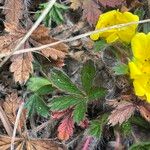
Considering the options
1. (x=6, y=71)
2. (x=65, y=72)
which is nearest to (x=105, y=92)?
(x=65, y=72)

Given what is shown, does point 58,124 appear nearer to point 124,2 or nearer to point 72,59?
point 72,59

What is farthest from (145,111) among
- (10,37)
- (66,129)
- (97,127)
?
(10,37)

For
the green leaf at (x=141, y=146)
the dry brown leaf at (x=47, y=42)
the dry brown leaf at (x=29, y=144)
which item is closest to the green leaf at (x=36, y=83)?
the dry brown leaf at (x=47, y=42)

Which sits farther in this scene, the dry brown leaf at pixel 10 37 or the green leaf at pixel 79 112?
the dry brown leaf at pixel 10 37

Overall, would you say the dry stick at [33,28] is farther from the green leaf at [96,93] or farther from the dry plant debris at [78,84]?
the green leaf at [96,93]

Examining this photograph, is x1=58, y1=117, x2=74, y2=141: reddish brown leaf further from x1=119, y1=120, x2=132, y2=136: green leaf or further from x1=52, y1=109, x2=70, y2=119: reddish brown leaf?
x1=119, y1=120, x2=132, y2=136: green leaf

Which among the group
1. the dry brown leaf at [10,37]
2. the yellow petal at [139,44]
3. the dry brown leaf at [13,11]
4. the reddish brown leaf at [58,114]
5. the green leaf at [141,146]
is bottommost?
the green leaf at [141,146]
